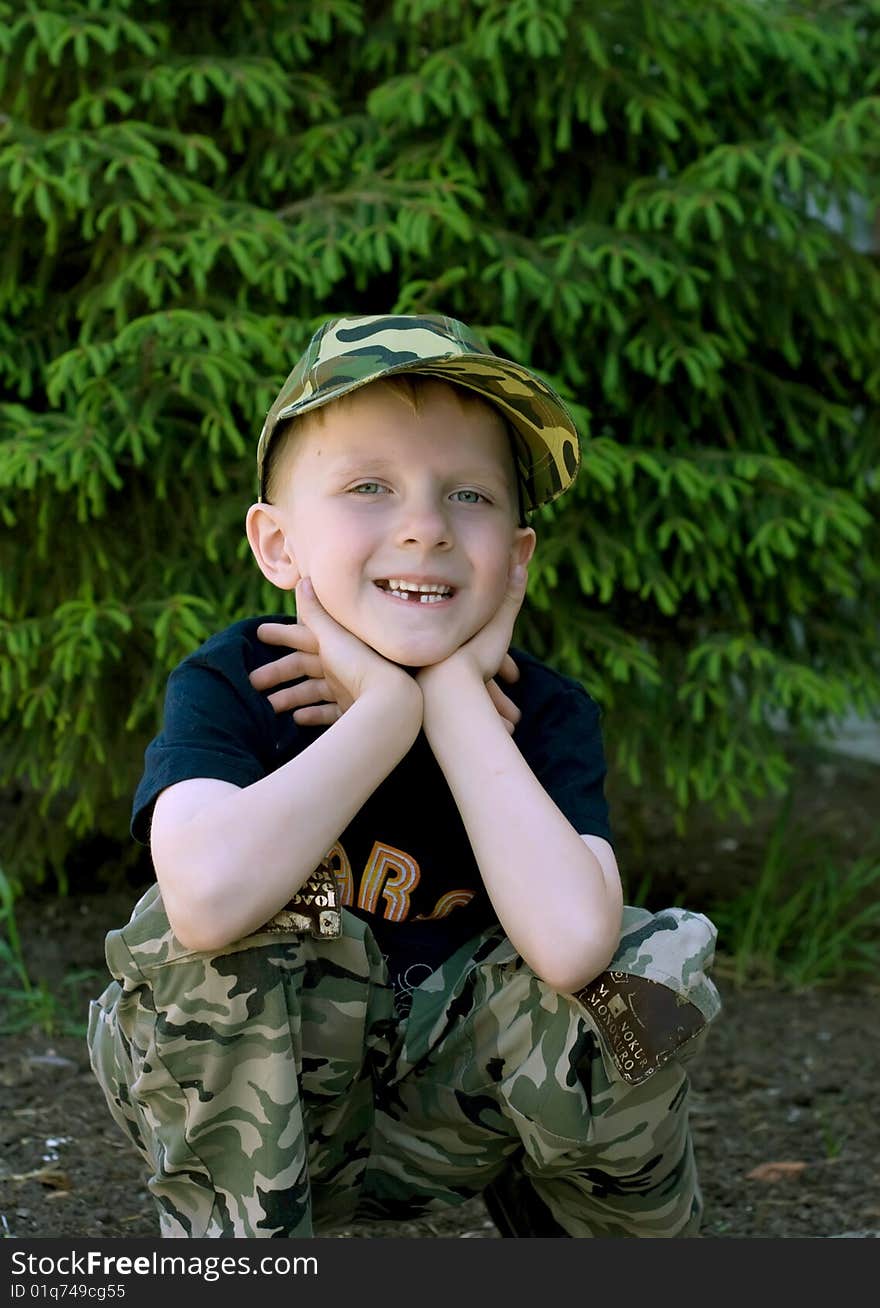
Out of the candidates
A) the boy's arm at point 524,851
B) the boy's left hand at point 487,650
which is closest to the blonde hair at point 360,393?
the boy's left hand at point 487,650

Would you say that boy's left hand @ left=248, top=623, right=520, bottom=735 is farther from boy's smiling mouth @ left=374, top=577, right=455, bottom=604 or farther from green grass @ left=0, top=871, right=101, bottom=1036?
green grass @ left=0, top=871, right=101, bottom=1036

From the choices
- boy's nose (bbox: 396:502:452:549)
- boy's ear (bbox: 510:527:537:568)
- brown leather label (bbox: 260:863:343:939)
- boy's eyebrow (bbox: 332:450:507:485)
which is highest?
boy's eyebrow (bbox: 332:450:507:485)

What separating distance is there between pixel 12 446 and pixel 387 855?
1449 millimetres

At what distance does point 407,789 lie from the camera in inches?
84.3

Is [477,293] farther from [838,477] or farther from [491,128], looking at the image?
[838,477]

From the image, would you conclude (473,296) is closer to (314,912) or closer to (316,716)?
(316,716)

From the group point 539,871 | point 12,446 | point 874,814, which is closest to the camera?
point 539,871

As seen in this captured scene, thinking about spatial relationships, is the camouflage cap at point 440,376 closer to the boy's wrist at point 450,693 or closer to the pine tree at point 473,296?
the boy's wrist at point 450,693

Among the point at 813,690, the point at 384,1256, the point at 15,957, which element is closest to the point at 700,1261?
the point at 384,1256

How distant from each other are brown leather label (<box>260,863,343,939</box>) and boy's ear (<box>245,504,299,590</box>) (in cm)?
45

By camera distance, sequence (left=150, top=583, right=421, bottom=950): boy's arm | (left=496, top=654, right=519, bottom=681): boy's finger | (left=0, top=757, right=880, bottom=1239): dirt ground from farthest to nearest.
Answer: (left=0, top=757, right=880, bottom=1239): dirt ground → (left=496, top=654, right=519, bottom=681): boy's finger → (left=150, top=583, right=421, bottom=950): boy's arm

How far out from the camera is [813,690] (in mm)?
3402

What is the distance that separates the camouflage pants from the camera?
1.80 metres

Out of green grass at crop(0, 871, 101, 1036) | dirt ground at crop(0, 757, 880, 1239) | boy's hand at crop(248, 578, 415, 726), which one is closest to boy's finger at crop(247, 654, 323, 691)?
boy's hand at crop(248, 578, 415, 726)
